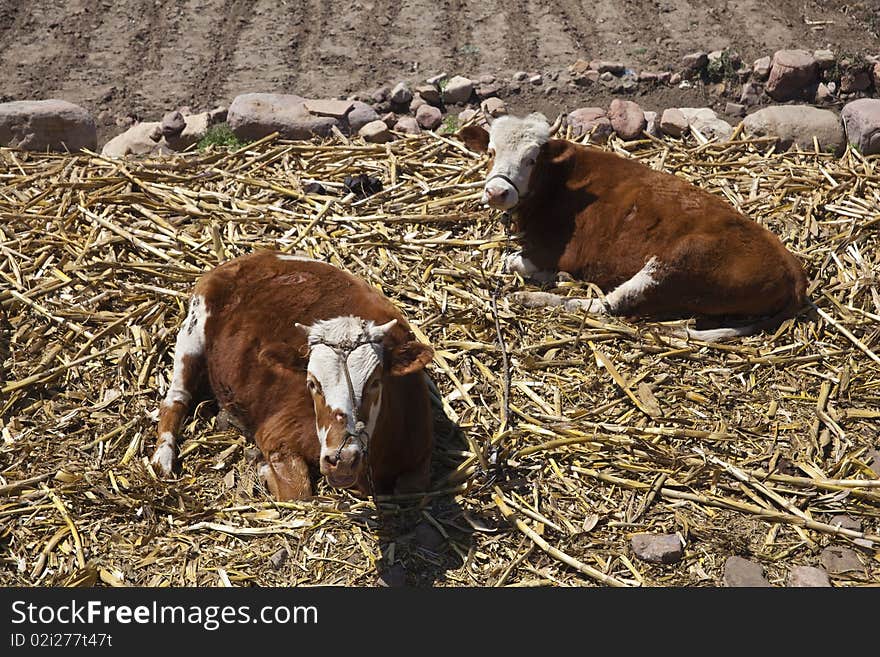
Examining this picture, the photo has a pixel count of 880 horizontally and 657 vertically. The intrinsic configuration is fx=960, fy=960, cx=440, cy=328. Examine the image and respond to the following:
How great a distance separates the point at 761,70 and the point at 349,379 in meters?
7.40

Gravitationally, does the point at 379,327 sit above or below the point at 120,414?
above

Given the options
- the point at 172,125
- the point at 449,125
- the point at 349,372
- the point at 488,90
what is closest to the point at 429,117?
the point at 449,125

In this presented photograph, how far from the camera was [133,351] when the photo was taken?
259 inches

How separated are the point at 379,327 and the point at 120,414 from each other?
2.14 m

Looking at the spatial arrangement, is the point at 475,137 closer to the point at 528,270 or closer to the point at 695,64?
the point at 528,270

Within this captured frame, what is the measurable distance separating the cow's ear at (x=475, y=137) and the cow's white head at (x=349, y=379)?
3.23 metres

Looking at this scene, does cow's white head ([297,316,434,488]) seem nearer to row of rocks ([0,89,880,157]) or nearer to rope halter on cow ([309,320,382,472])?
rope halter on cow ([309,320,382,472])

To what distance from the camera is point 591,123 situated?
953cm

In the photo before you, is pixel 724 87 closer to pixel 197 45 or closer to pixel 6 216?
pixel 197 45

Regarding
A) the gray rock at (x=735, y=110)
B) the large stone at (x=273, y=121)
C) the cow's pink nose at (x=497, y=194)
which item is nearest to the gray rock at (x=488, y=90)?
the large stone at (x=273, y=121)

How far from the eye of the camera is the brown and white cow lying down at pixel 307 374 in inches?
193

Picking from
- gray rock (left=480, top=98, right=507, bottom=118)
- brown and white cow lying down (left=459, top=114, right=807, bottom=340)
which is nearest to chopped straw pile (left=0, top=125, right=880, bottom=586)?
brown and white cow lying down (left=459, top=114, right=807, bottom=340)

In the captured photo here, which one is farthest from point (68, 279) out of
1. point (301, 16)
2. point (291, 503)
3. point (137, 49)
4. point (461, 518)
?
point (301, 16)

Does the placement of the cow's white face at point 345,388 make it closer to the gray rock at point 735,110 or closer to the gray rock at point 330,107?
the gray rock at point 330,107
